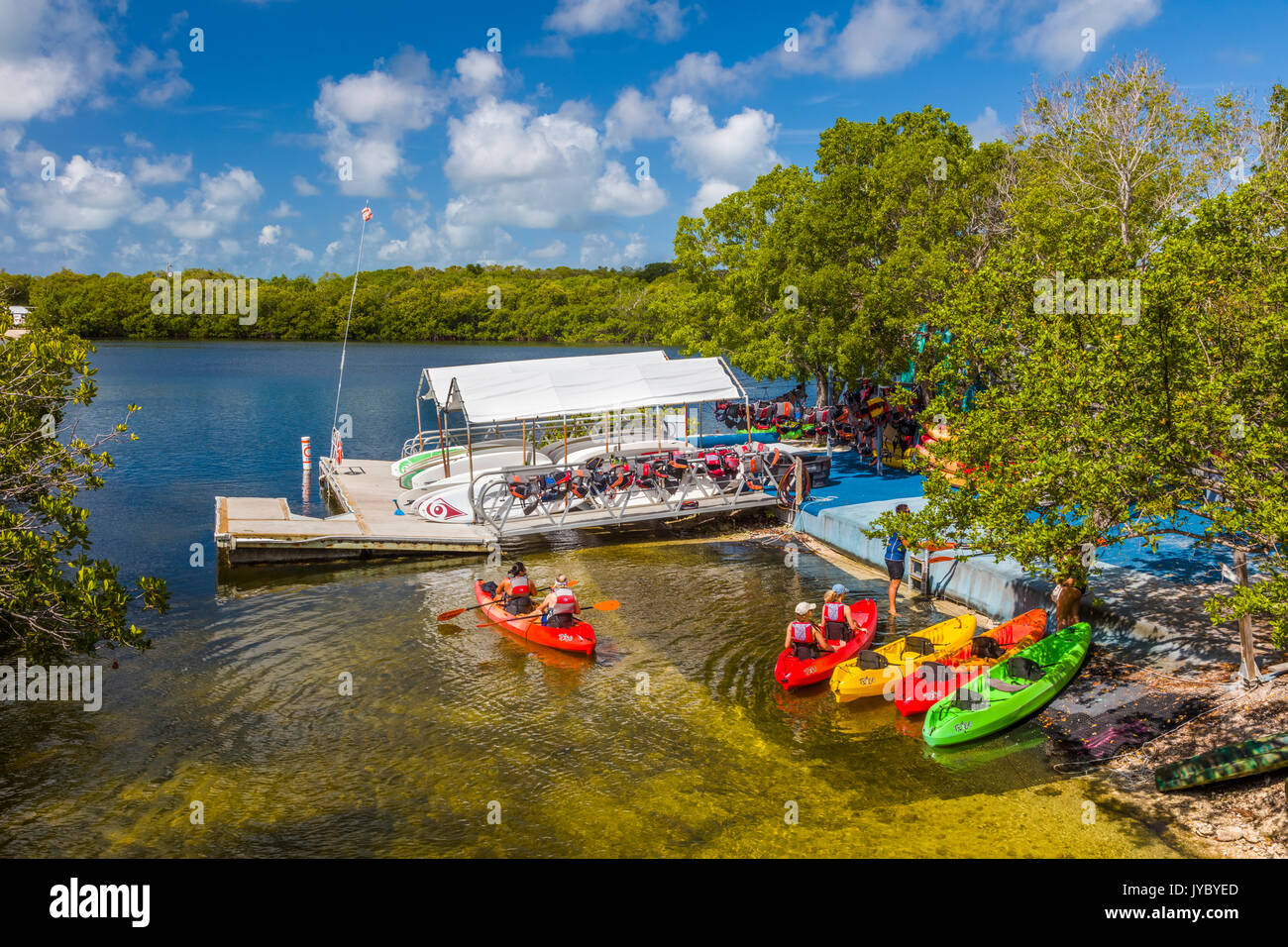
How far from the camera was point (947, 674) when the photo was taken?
517 inches

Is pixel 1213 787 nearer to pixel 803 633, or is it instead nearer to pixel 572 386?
pixel 803 633

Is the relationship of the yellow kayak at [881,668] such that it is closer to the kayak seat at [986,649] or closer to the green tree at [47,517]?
the kayak seat at [986,649]

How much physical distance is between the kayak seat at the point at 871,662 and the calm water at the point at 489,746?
2.29 feet

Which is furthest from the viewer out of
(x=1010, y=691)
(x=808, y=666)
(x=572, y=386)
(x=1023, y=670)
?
(x=572, y=386)

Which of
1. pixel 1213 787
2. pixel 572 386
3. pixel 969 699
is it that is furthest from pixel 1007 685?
pixel 572 386

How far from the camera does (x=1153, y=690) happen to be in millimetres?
12555

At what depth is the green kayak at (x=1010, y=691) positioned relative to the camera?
11.8m

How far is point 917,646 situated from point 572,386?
45.0ft

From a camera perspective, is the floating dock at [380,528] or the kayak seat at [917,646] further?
the floating dock at [380,528]

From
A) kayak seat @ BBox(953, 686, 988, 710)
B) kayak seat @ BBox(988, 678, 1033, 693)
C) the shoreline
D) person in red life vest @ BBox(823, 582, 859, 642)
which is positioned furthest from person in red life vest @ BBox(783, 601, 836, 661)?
the shoreline

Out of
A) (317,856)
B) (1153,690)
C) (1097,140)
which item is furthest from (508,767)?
(1097,140)

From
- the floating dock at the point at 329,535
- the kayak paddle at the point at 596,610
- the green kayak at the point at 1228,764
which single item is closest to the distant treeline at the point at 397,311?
the floating dock at the point at 329,535

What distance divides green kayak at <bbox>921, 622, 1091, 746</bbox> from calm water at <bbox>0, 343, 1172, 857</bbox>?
305mm

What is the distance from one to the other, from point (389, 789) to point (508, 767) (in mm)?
1549
